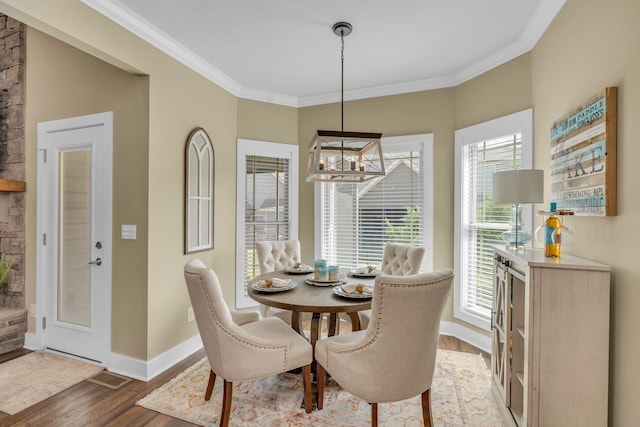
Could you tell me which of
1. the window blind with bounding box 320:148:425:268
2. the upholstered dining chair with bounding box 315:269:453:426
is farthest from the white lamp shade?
the window blind with bounding box 320:148:425:268

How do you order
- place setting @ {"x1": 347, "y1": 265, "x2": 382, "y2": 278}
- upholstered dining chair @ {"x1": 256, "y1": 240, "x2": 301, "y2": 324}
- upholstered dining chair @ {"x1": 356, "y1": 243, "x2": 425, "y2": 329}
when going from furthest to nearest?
upholstered dining chair @ {"x1": 256, "y1": 240, "x2": 301, "y2": 324}
upholstered dining chair @ {"x1": 356, "y1": 243, "x2": 425, "y2": 329}
place setting @ {"x1": 347, "y1": 265, "x2": 382, "y2": 278}

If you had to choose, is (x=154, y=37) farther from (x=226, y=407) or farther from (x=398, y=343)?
(x=398, y=343)

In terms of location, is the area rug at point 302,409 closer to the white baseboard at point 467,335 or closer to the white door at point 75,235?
the white baseboard at point 467,335

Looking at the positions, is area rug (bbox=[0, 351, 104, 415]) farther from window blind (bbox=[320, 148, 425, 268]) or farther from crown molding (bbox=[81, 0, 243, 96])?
crown molding (bbox=[81, 0, 243, 96])

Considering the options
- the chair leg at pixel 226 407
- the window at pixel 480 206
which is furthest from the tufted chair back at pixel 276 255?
the window at pixel 480 206

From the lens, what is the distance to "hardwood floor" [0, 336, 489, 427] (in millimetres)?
2102

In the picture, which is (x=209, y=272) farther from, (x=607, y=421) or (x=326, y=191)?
(x=326, y=191)

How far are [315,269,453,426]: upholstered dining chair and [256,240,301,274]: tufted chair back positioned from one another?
171cm

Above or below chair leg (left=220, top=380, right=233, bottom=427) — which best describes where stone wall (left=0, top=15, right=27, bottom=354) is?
above

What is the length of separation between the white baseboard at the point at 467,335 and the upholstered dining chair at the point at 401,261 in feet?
3.39

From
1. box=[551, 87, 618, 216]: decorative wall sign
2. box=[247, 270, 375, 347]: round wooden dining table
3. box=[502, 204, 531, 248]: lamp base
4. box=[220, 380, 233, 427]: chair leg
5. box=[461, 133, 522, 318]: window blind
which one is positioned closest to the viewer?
box=[551, 87, 618, 216]: decorative wall sign

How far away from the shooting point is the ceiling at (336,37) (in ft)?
7.79

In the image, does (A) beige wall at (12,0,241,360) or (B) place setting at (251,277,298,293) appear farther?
(A) beige wall at (12,0,241,360)

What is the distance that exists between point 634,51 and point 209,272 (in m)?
2.41
